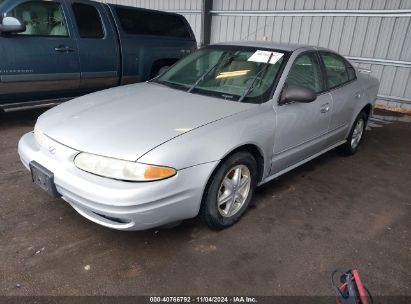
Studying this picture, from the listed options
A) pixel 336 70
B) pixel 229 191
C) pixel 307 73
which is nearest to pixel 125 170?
pixel 229 191

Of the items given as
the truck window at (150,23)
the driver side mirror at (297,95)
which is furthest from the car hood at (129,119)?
the truck window at (150,23)

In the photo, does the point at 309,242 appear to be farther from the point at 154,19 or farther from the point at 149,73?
the point at 154,19

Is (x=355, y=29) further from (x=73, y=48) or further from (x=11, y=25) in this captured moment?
(x=11, y=25)

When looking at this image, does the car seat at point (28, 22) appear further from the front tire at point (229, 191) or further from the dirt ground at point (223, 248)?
the front tire at point (229, 191)

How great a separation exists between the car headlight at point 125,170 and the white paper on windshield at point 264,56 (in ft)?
5.43

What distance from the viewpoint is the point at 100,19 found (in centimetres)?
554

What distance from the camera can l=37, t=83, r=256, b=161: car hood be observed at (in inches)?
94.5

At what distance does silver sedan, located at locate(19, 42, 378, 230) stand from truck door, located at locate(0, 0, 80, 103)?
1981 mm

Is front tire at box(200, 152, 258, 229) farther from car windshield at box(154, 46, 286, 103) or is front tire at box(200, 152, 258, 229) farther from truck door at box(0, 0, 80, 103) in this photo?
truck door at box(0, 0, 80, 103)

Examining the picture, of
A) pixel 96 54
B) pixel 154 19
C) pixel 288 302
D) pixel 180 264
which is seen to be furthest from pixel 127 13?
pixel 288 302

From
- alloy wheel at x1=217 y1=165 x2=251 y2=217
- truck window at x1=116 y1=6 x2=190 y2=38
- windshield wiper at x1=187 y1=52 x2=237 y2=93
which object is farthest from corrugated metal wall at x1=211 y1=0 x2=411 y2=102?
alloy wheel at x1=217 y1=165 x2=251 y2=217

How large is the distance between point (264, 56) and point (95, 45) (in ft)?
10.1

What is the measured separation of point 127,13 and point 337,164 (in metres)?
4.11

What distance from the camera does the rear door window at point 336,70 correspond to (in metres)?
3.92
